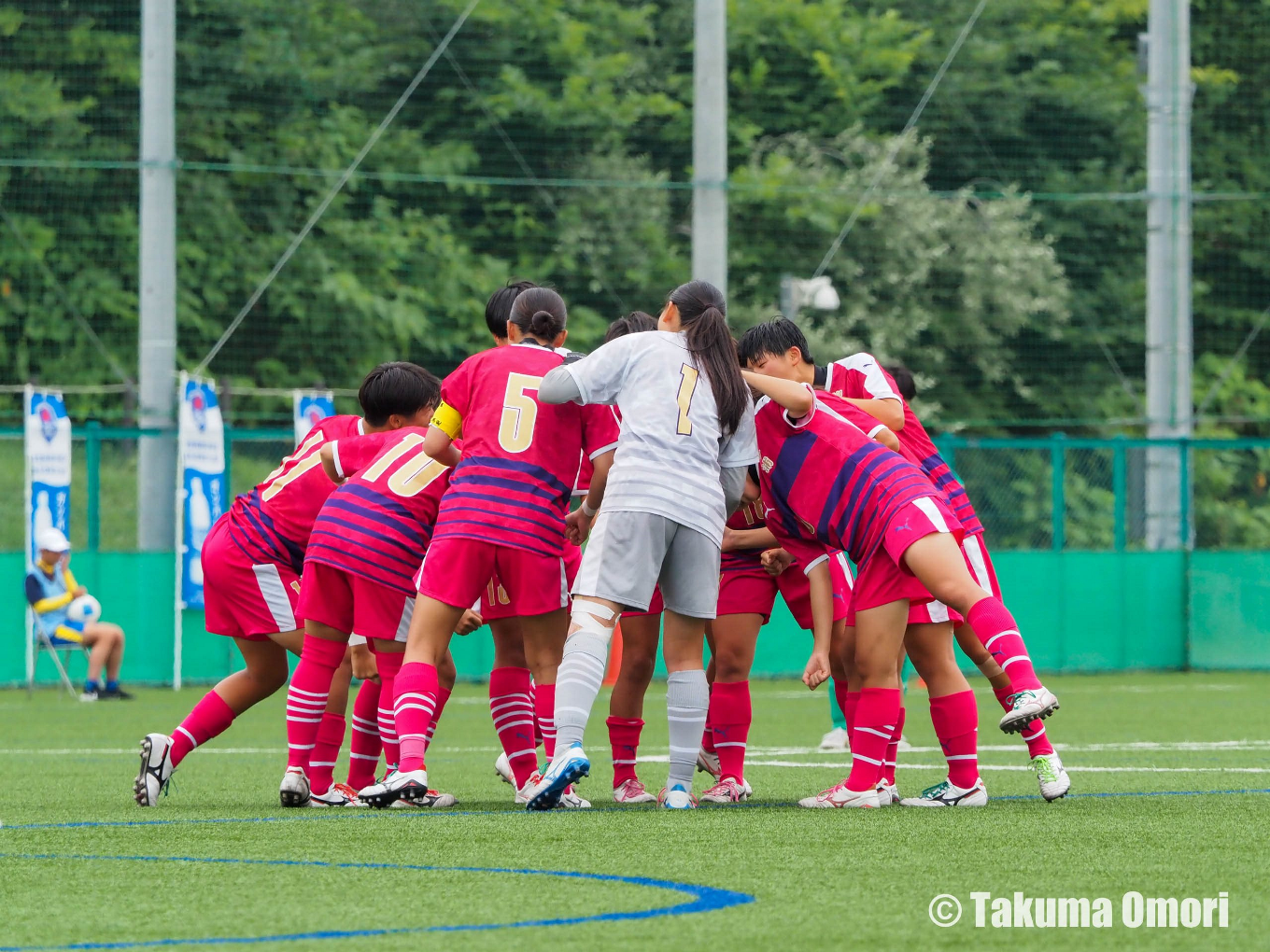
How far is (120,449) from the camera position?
661 inches

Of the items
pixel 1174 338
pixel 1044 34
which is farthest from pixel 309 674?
pixel 1044 34

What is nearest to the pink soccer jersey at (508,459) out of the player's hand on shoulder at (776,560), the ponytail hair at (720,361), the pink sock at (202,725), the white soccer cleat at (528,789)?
the ponytail hair at (720,361)

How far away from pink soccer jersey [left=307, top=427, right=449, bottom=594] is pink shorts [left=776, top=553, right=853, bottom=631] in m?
1.34

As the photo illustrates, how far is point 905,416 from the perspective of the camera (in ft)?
23.5

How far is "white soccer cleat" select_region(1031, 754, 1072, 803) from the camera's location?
248 inches

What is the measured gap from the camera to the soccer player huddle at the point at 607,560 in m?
6.19

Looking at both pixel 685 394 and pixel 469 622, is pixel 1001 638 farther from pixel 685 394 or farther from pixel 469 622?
pixel 469 622

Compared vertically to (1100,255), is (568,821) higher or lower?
lower

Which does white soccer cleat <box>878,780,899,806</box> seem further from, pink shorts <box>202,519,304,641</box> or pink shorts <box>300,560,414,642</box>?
pink shorts <box>202,519,304,641</box>

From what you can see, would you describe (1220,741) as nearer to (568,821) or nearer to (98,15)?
(568,821)

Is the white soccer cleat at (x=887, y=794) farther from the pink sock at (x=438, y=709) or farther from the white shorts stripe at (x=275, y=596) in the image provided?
the white shorts stripe at (x=275, y=596)

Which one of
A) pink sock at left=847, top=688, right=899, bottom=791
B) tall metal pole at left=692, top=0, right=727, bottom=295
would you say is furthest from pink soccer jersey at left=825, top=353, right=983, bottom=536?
tall metal pole at left=692, top=0, right=727, bottom=295

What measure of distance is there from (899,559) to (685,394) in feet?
2.76

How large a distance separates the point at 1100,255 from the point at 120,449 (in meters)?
12.0
